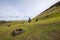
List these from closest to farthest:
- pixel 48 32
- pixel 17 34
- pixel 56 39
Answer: pixel 56 39, pixel 48 32, pixel 17 34

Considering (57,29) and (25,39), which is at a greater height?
(57,29)

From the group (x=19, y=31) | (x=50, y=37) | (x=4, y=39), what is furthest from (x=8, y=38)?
(x=50, y=37)

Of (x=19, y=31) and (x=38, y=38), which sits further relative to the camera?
(x=19, y=31)

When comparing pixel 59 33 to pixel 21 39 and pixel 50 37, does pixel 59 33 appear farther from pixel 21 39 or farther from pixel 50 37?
pixel 21 39

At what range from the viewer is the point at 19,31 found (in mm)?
46625

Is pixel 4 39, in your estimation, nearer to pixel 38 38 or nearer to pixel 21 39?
pixel 21 39

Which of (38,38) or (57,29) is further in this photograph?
(57,29)

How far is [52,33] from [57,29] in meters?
2.87

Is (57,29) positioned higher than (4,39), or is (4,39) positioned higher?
(57,29)

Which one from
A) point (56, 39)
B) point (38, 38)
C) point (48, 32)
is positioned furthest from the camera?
point (48, 32)

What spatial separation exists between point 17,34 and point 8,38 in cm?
372

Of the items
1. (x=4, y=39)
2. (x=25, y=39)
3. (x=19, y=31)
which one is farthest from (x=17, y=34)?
(x=25, y=39)

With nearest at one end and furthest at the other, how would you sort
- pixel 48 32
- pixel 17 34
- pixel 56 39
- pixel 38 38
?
pixel 56 39 → pixel 38 38 → pixel 48 32 → pixel 17 34

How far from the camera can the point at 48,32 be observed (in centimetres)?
4025
